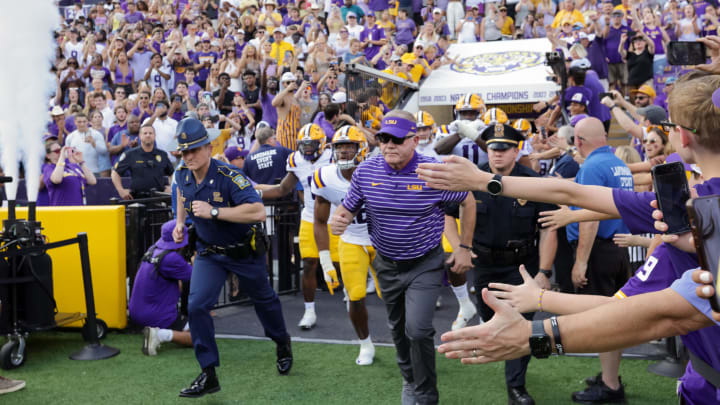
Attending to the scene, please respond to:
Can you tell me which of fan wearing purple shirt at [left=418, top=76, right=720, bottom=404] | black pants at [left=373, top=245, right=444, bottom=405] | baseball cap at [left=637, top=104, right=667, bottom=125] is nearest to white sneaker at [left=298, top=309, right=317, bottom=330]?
black pants at [left=373, top=245, right=444, bottom=405]

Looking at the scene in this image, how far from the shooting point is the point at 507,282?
5.49m

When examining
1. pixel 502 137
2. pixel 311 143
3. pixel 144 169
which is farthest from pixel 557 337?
pixel 144 169

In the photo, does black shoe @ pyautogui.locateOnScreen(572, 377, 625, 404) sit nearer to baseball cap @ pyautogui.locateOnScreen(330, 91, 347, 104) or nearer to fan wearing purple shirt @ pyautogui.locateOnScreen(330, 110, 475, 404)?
fan wearing purple shirt @ pyautogui.locateOnScreen(330, 110, 475, 404)

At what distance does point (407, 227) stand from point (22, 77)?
4295 mm

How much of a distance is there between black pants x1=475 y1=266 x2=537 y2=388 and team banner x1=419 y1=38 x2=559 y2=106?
25.2 feet

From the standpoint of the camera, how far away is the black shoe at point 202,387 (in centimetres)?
564

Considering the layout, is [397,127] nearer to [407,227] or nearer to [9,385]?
[407,227]

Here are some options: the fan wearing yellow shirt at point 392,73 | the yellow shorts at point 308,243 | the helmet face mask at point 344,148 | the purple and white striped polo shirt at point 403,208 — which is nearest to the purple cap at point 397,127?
the purple and white striped polo shirt at point 403,208

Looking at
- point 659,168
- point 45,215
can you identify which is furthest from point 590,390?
point 45,215

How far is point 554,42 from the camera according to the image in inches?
536

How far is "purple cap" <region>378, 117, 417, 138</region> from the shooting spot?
5258mm

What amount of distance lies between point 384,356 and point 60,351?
328 cm

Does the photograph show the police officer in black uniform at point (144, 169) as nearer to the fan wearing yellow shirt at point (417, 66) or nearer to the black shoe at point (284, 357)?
the fan wearing yellow shirt at point (417, 66)

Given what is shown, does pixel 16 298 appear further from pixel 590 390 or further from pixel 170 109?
pixel 170 109
